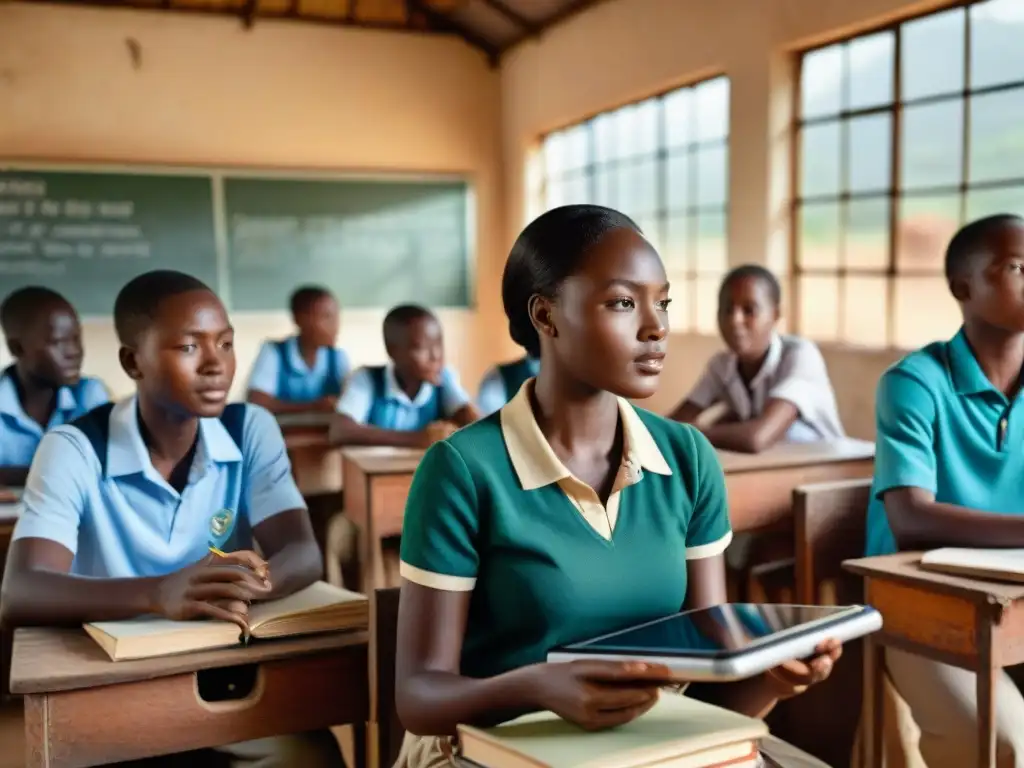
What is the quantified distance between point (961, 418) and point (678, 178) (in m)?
3.72

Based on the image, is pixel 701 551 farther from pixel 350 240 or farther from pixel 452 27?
pixel 452 27

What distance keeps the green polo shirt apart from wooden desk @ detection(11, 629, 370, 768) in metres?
0.33

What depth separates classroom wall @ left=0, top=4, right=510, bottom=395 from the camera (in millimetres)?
6363

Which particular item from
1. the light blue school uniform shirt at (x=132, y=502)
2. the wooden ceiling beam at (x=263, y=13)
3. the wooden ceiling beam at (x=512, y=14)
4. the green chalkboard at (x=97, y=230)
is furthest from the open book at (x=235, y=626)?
the wooden ceiling beam at (x=263, y=13)

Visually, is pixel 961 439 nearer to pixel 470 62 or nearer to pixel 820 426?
pixel 820 426

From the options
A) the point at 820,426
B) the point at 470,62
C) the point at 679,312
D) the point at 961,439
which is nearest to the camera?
the point at 961,439

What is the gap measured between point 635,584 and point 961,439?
1156 mm

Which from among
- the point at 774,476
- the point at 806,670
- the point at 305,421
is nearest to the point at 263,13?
the point at 305,421

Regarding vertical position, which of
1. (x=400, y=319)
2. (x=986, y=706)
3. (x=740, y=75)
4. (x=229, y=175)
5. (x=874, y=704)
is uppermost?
(x=740, y=75)

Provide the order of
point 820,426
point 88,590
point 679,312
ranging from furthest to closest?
point 679,312
point 820,426
point 88,590

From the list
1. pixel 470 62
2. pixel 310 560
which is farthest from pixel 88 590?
pixel 470 62

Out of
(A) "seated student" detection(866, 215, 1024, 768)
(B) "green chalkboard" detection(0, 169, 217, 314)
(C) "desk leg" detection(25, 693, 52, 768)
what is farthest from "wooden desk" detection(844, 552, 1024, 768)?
(B) "green chalkboard" detection(0, 169, 217, 314)

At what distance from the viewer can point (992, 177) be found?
3682mm

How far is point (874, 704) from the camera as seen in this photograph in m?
1.94
